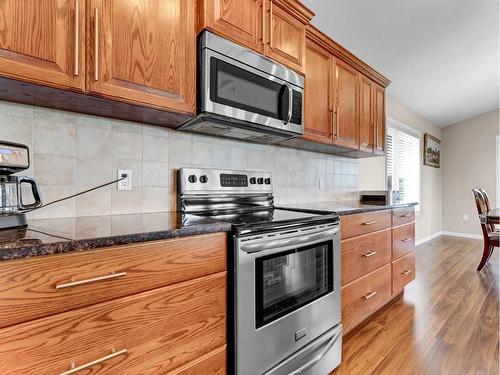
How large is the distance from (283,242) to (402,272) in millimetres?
1817

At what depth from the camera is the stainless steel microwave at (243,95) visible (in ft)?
4.43

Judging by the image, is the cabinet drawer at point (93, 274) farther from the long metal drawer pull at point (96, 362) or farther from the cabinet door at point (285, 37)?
the cabinet door at point (285, 37)

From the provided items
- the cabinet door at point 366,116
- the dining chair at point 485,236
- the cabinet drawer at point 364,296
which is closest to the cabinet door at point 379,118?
the cabinet door at point 366,116

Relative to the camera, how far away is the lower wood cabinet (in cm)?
72

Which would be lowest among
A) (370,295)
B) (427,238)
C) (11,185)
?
(427,238)

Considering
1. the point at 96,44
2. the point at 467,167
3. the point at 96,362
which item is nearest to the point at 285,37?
the point at 96,44

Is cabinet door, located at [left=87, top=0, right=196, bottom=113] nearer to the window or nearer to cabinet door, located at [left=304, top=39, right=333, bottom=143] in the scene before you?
cabinet door, located at [left=304, top=39, right=333, bottom=143]

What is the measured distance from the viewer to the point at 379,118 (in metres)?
2.76

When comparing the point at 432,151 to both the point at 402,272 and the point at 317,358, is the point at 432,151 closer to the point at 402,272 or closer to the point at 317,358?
the point at 402,272

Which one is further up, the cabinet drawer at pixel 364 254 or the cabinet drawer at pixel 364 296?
the cabinet drawer at pixel 364 254

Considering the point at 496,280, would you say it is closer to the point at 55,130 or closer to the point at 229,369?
the point at 229,369

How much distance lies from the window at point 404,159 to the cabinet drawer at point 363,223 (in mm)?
1902

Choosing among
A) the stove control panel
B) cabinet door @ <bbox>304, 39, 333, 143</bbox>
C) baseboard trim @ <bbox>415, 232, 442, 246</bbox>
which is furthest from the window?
the stove control panel

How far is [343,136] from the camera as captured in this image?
2295mm
